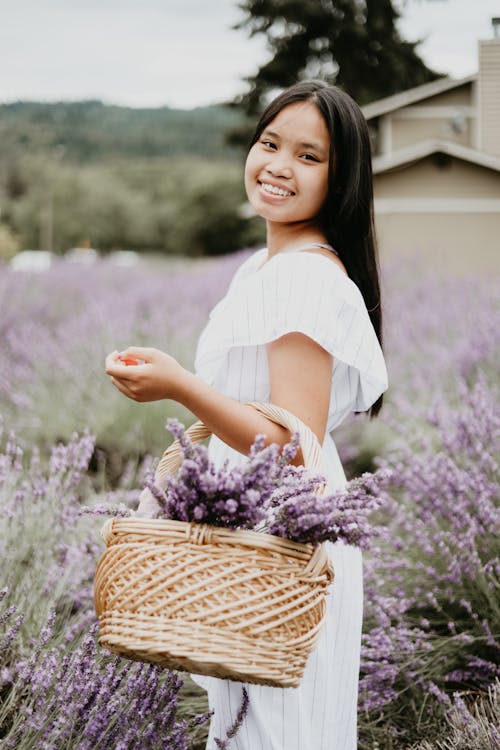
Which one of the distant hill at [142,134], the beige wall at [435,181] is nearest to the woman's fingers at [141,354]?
the beige wall at [435,181]

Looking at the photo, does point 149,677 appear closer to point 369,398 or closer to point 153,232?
point 369,398


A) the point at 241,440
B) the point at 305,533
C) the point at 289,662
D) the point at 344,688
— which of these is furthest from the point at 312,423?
the point at 344,688

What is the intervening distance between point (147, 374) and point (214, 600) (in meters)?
0.33

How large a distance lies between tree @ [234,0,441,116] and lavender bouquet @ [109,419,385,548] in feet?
46.2

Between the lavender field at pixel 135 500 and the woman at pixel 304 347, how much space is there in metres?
0.19

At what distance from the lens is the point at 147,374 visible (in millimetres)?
1309

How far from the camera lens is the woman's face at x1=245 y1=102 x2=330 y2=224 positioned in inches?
65.1

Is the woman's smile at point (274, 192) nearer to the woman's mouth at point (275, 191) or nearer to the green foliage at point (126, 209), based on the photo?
the woman's mouth at point (275, 191)

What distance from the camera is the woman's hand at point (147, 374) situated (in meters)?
1.31

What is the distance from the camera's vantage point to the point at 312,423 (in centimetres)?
147

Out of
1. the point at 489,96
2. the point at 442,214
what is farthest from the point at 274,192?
the point at 442,214

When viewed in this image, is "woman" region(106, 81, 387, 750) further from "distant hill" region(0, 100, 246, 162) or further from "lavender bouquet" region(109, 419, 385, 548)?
"distant hill" region(0, 100, 246, 162)

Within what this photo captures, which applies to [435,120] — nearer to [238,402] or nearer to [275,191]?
[275,191]

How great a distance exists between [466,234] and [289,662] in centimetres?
645
